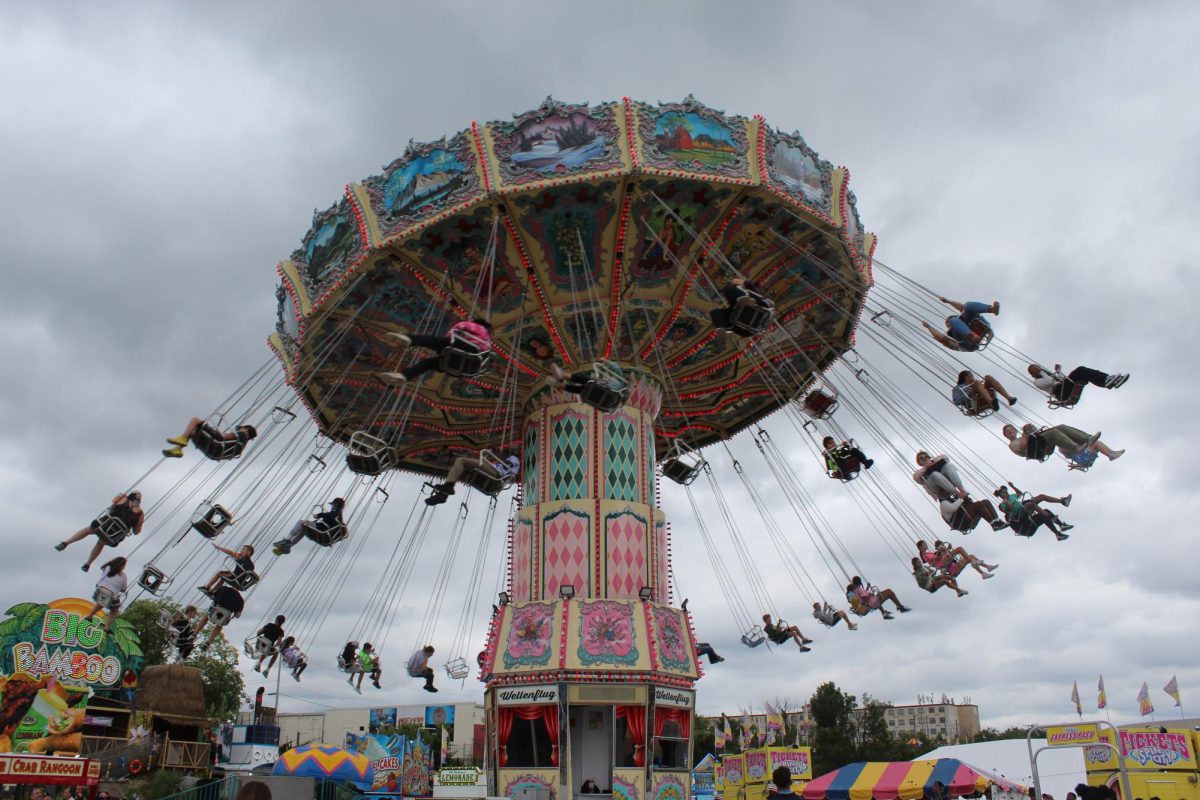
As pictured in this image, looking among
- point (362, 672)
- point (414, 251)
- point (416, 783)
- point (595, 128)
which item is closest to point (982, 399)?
point (595, 128)

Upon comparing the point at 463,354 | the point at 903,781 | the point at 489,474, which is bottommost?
the point at 903,781

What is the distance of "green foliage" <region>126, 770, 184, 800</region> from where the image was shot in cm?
2375

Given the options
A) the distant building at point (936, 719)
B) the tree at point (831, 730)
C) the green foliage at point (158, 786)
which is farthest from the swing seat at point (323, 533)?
the distant building at point (936, 719)

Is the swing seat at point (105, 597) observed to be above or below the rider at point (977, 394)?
below

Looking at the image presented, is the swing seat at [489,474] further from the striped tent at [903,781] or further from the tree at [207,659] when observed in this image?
the tree at [207,659]

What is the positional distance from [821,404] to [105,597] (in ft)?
39.6

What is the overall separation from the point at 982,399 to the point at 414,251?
8.78 m

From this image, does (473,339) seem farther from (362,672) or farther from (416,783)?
(416,783)

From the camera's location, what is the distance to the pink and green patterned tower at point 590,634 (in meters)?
14.3

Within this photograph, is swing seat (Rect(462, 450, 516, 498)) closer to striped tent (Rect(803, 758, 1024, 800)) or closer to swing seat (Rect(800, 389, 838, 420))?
swing seat (Rect(800, 389, 838, 420))

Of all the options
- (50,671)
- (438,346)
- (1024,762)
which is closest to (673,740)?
(438,346)

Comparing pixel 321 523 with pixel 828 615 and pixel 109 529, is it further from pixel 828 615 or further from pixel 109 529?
pixel 828 615

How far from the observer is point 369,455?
45.7 feet

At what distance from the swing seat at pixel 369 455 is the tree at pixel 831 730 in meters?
40.1
